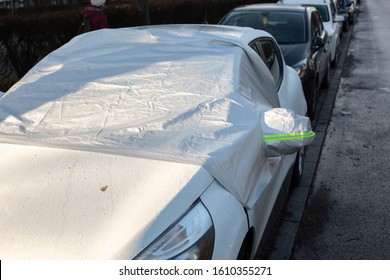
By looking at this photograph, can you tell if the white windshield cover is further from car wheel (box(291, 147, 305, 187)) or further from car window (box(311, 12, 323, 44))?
car window (box(311, 12, 323, 44))

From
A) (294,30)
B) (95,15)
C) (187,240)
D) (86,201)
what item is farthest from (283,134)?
(95,15)

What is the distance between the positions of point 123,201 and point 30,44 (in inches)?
230

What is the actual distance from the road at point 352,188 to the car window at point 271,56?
1.18m

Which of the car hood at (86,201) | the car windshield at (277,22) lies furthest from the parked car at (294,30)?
the car hood at (86,201)

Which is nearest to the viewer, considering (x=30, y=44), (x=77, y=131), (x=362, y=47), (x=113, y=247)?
(x=113, y=247)

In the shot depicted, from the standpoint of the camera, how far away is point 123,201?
214 cm

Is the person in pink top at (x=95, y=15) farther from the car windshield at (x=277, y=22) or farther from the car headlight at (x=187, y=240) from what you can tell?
the car headlight at (x=187, y=240)

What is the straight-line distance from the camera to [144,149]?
2.45 m

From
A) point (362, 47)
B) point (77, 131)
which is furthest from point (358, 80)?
point (77, 131)

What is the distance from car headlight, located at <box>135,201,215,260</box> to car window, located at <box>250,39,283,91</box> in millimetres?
2235

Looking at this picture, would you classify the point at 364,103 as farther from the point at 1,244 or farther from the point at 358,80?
the point at 1,244

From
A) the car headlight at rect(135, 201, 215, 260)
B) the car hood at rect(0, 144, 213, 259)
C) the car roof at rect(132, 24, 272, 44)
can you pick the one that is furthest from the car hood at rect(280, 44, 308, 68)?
the car headlight at rect(135, 201, 215, 260)

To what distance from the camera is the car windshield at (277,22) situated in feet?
23.8

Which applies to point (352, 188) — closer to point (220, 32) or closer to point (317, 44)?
point (220, 32)
